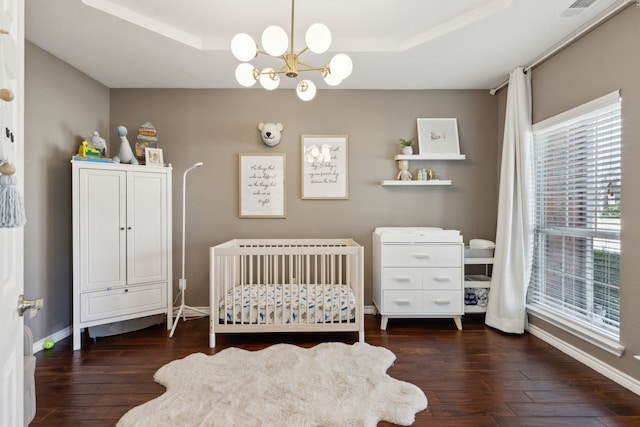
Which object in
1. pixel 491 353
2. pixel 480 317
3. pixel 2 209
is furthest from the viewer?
pixel 480 317

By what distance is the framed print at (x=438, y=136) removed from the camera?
3.30 metres

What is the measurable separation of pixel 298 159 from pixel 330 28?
1270 millimetres

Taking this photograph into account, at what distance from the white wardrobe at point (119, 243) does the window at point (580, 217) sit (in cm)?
322

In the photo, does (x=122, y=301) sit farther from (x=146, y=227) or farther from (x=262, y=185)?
(x=262, y=185)

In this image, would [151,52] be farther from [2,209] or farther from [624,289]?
[624,289]

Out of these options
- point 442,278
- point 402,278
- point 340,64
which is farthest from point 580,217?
point 340,64

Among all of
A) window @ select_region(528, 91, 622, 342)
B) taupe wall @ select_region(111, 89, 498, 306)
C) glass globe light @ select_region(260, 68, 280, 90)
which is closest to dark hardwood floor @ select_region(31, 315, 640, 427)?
window @ select_region(528, 91, 622, 342)

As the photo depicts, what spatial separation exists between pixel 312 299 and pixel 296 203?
3.53ft

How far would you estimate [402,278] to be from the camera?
2.87 metres

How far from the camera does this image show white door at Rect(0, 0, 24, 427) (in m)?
0.79

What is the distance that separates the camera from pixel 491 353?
96.6 inches

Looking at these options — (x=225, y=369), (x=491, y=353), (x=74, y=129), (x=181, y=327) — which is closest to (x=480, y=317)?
(x=491, y=353)

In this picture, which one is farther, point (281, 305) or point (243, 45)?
point (281, 305)

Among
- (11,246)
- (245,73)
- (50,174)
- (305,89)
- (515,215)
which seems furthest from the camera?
(515,215)
